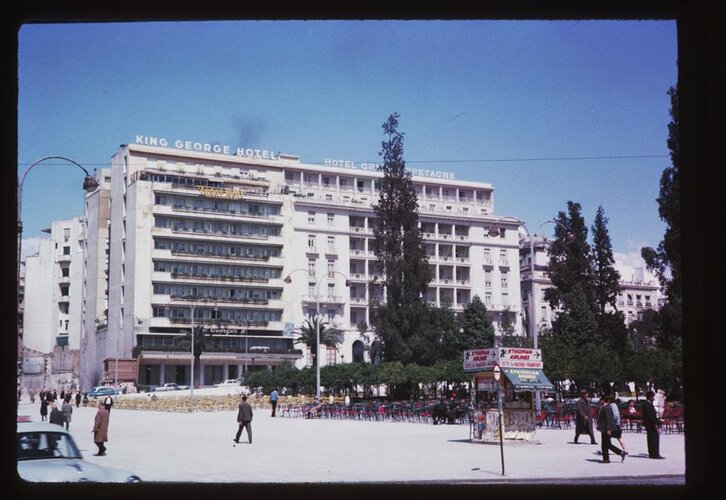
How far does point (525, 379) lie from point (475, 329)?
5265 centimetres

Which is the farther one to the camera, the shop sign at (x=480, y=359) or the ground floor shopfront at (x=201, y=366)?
the ground floor shopfront at (x=201, y=366)

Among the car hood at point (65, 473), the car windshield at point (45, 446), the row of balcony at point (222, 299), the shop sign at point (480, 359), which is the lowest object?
the car hood at point (65, 473)

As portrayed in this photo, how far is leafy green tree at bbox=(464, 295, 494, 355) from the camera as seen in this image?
73.9 m

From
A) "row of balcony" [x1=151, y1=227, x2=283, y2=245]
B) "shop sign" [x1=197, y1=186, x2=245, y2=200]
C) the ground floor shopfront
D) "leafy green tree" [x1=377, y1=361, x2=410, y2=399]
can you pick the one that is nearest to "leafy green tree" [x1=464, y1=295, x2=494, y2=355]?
the ground floor shopfront

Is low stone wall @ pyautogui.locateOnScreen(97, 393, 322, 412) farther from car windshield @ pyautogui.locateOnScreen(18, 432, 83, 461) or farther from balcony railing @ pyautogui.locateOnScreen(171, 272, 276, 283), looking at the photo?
car windshield @ pyautogui.locateOnScreen(18, 432, 83, 461)

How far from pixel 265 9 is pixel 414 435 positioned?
1934 cm

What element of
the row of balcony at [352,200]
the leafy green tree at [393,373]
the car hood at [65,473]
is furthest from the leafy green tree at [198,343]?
the car hood at [65,473]

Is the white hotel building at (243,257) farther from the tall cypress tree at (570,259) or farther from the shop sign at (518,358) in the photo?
the shop sign at (518,358)

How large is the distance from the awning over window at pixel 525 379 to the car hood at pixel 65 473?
14499 mm

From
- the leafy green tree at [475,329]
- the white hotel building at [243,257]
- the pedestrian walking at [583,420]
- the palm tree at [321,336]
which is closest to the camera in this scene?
the pedestrian walking at [583,420]

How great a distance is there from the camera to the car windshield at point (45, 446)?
946 centimetres

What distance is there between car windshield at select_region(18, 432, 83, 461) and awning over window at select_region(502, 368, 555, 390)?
1446 centimetres

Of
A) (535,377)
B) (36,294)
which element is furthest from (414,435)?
(36,294)
